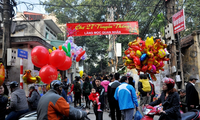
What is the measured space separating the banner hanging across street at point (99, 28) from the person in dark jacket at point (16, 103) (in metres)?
6.95

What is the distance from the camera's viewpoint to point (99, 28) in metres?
11.3

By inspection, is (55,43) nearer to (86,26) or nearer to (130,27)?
(86,26)

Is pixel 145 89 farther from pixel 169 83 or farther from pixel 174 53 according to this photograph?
pixel 169 83

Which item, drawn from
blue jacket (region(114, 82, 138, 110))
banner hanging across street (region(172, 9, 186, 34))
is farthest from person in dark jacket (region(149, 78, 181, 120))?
banner hanging across street (region(172, 9, 186, 34))

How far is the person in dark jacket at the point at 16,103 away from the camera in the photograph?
14.5 ft

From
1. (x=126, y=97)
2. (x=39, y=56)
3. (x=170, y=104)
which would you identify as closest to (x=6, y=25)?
(x=39, y=56)

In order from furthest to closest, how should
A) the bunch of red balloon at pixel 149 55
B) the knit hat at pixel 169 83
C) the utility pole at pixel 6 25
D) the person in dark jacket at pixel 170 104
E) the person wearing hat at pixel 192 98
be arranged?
the utility pole at pixel 6 25
the bunch of red balloon at pixel 149 55
the person wearing hat at pixel 192 98
the knit hat at pixel 169 83
the person in dark jacket at pixel 170 104

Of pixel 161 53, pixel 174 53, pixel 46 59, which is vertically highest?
pixel 174 53

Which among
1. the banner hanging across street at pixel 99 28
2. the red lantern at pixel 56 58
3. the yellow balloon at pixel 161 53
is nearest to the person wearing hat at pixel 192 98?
the yellow balloon at pixel 161 53

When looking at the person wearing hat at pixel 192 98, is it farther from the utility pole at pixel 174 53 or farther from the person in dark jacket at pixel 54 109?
the person in dark jacket at pixel 54 109

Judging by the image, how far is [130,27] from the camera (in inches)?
453

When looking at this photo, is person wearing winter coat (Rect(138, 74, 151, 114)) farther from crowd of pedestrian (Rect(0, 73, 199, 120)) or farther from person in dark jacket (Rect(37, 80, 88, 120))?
person in dark jacket (Rect(37, 80, 88, 120))

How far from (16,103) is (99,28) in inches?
307

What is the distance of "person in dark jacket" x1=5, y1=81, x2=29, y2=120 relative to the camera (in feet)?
14.5
